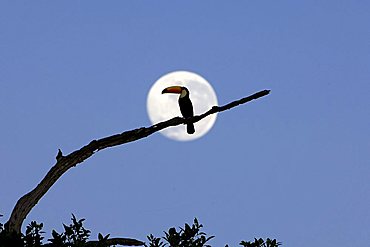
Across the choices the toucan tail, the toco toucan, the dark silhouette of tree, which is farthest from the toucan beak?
the dark silhouette of tree

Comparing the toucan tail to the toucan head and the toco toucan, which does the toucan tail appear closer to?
the toco toucan

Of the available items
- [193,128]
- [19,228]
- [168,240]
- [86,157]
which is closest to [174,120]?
[86,157]

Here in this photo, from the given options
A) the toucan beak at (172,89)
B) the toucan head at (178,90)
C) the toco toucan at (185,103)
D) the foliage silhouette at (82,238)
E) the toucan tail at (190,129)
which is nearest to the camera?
the foliage silhouette at (82,238)

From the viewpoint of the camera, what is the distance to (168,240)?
8500 mm

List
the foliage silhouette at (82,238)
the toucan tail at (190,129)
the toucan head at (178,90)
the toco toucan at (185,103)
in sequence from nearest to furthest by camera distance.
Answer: the foliage silhouette at (82,238) < the toucan tail at (190,129) < the toco toucan at (185,103) < the toucan head at (178,90)

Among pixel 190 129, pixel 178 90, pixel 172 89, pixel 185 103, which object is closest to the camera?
pixel 190 129

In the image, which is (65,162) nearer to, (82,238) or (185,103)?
(82,238)

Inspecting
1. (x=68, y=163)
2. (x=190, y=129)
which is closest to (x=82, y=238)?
(x=68, y=163)

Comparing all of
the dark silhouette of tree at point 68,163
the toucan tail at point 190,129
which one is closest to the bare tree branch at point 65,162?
the dark silhouette of tree at point 68,163

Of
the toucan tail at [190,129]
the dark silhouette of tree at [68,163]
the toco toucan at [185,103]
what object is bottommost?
the dark silhouette of tree at [68,163]

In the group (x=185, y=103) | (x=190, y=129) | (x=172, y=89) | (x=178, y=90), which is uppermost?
(x=172, y=89)

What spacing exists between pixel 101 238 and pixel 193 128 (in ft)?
52.9

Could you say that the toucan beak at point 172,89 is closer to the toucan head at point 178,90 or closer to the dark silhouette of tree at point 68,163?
the toucan head at point 178,90

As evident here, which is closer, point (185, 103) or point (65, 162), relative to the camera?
point (65, 162)
